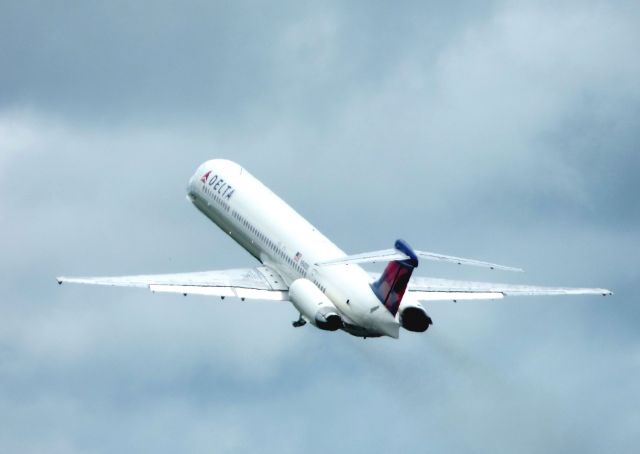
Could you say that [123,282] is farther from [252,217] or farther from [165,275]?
[252,217]

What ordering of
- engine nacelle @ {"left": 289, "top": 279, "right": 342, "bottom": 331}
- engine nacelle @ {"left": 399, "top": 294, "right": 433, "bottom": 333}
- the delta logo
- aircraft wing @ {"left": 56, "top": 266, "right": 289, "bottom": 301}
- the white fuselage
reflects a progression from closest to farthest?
1. engine nacelle @ {"left": 399, "top": 294, "right": 433, "bottom": 333}
2. engine nacelle @ {"left": 289, "top": 279, "right": 342, "bottom": 331}
3. the white fuselage
4. aircraft wing @ {"left": 56, "top": 266, "right": 289, "bottom": 301}
5. the delta logo

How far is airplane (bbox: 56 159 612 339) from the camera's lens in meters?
121

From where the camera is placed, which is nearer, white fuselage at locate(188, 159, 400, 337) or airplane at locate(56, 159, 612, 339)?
airplane at locate(56, 159, 612, 339)

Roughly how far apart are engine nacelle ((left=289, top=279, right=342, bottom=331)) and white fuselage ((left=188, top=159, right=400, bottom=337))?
2.42 feet

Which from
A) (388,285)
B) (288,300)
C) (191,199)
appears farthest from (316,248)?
(191,199)

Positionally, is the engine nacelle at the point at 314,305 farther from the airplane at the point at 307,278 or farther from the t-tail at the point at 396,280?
the t-tail at the point at 396,280

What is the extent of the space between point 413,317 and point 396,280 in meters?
3.09

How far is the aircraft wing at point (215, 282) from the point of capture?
416ft

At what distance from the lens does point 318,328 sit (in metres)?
123

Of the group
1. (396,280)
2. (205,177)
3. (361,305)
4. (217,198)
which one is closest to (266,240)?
(217,198)

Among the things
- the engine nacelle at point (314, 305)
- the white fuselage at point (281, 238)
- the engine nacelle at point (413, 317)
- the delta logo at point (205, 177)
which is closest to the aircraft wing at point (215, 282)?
the white fuselage at point (281, 238)

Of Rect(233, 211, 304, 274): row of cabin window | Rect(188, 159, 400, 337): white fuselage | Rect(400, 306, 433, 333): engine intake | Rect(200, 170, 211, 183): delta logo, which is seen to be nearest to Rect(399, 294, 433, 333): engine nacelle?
Rect(400, 306, 433, 333): engine intake

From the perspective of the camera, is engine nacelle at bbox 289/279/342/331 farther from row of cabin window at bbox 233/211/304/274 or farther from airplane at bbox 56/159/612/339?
row of cabin window at bbox 233/211/304/274

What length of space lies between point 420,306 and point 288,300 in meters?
11.8
